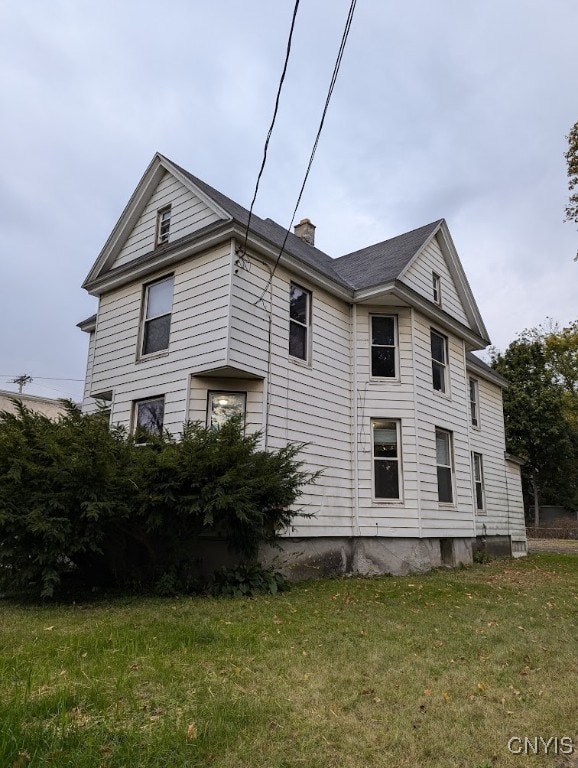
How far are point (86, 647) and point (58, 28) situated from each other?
25.1 feet

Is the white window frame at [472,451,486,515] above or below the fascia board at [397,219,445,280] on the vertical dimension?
below

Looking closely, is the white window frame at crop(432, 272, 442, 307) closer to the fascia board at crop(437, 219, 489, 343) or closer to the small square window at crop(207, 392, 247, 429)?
the fascia board at crop(437, 219, 489, 343)

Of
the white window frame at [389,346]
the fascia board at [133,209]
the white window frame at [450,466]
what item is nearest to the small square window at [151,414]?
the fascia board at [133,209]

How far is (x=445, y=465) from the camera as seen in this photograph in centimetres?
1291

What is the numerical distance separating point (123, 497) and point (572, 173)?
1171 cm

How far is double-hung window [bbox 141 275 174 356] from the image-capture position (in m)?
10.9

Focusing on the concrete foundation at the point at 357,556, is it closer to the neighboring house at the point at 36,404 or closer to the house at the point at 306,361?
the house at the point at 306,361

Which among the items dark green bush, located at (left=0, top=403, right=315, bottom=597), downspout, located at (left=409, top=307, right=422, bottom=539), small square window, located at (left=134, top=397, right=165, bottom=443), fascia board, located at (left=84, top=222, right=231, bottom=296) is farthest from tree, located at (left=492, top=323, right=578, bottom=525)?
dark green bush, located at (left=0, top=403, right=315, bottom=597)

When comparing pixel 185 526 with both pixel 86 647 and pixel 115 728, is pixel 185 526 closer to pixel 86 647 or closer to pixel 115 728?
pixel 86 647

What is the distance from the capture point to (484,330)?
1555 centimetres

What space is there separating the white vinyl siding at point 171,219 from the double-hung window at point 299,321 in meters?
2.22

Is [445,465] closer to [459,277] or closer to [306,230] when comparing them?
[459,277]

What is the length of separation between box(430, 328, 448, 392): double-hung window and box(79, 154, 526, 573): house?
5 cm

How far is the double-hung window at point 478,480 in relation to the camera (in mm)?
16163
